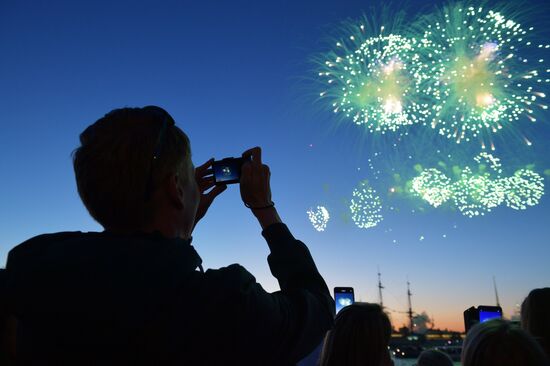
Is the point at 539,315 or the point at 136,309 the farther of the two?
the point at 539,315

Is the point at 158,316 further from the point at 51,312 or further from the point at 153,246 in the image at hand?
the point at 51,312

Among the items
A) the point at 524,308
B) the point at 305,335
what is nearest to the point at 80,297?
the point at 305,335

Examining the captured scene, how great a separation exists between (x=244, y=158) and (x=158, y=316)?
1292mm

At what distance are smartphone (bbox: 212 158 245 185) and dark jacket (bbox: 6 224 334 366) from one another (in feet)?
3.84

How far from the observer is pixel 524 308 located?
4.02 metres

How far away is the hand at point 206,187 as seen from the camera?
9.23 ft

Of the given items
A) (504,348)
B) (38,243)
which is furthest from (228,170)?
(504,348)

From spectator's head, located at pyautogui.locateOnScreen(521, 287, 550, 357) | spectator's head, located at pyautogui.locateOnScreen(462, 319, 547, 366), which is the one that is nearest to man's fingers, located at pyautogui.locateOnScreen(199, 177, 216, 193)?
spectator's head, located at pyautogui.locateOnScreen(462, 319, 547, 366)

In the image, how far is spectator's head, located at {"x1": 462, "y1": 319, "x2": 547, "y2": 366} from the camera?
240cm

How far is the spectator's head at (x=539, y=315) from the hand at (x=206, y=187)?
311cm

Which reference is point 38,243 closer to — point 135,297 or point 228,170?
point 135,297

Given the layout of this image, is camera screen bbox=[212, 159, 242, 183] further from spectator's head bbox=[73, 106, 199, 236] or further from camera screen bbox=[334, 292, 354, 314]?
camera screen bbox=[334, 292, 354, 314]

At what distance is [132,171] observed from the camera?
167 cm

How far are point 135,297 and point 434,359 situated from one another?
5130 millimetres
